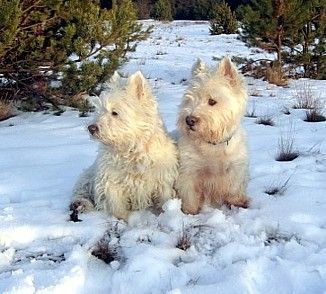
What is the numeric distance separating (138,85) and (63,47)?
13.1 ft

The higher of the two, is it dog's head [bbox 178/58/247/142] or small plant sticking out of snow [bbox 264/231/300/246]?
dog's head [bbox 178/58/247/142]

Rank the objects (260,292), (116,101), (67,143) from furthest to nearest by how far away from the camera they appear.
Result: (67,143) → (116,101) → (260,292)

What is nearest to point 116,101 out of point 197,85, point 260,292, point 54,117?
point 197,85

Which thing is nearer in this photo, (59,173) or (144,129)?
(144,129)

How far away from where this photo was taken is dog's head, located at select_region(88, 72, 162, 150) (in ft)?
14.3

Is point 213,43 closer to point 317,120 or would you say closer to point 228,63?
point 317,120

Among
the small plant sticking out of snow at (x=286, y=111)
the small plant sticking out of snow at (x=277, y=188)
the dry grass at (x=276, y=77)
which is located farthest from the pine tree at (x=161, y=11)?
the small plant sticking out of snow at (x=277, y=188)

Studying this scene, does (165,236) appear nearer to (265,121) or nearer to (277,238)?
(277,238)

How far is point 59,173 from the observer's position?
577 cm

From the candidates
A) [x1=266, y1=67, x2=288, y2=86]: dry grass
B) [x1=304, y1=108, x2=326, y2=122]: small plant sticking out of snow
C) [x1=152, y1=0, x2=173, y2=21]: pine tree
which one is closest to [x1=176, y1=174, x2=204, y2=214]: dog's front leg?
[x1=304, y1=108, x2=326, y2=122]: small plant sticking out of snow

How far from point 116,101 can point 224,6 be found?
76.6 feet

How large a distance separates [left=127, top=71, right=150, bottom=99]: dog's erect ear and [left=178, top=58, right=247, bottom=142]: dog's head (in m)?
0.35

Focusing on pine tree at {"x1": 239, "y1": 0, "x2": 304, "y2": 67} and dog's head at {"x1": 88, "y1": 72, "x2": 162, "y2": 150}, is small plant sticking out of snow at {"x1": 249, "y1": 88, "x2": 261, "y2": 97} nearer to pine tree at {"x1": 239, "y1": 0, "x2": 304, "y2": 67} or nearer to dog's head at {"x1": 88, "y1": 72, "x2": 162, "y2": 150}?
pine tree at {"x1": 239, "y1": 0, "x2": 304, "y2": 67}

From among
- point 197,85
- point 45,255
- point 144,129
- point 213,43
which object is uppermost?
point 197,85
